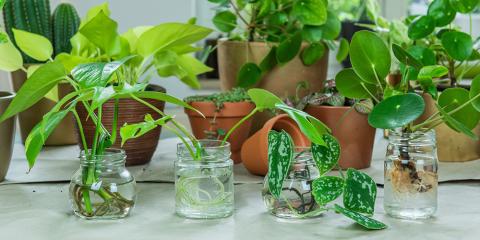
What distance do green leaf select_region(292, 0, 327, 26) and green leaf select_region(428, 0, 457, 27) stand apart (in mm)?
226

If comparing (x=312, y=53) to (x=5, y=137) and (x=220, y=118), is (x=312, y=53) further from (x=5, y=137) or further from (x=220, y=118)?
(x=5, y=137)

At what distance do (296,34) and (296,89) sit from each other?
11 cm

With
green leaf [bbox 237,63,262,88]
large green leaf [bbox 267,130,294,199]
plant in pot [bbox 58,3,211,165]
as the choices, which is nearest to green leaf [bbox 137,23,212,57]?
plant in pot [bbox 58,3,211,165]

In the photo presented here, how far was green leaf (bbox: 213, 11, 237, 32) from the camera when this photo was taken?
1456 mm

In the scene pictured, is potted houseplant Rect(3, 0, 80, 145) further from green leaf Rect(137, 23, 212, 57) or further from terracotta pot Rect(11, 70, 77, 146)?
green leaf Rect(137, 23, 212, 57)

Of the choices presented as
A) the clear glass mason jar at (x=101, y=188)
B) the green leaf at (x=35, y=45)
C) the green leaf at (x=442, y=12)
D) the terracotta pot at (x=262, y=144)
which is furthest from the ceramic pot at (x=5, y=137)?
the green leaf at (x=442, y=12)

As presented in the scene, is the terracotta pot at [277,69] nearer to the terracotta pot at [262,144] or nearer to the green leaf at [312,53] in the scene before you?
the green leaf at [312,53]

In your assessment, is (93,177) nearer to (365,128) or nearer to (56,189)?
(56,189)

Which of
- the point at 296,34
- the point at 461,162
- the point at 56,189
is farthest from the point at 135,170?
the point at 461,162

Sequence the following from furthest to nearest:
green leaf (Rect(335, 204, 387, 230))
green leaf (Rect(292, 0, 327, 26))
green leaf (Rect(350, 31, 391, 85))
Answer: green leaf (Rect(292, 0, 327, 26))
green leaf (Rect(350, 31, 391, 85))
green leaf (Rect(335, 204, 387, 230))

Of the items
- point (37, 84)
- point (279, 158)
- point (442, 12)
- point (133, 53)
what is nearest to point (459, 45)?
point (442, 12)

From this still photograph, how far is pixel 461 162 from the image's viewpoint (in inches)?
50.7

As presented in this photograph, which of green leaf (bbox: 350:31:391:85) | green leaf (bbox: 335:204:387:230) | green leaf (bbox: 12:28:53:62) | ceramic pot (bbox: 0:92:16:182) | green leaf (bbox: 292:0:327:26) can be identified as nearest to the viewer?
green leaf (bbox: 335:204:387:230)

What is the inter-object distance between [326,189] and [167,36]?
0.43m
